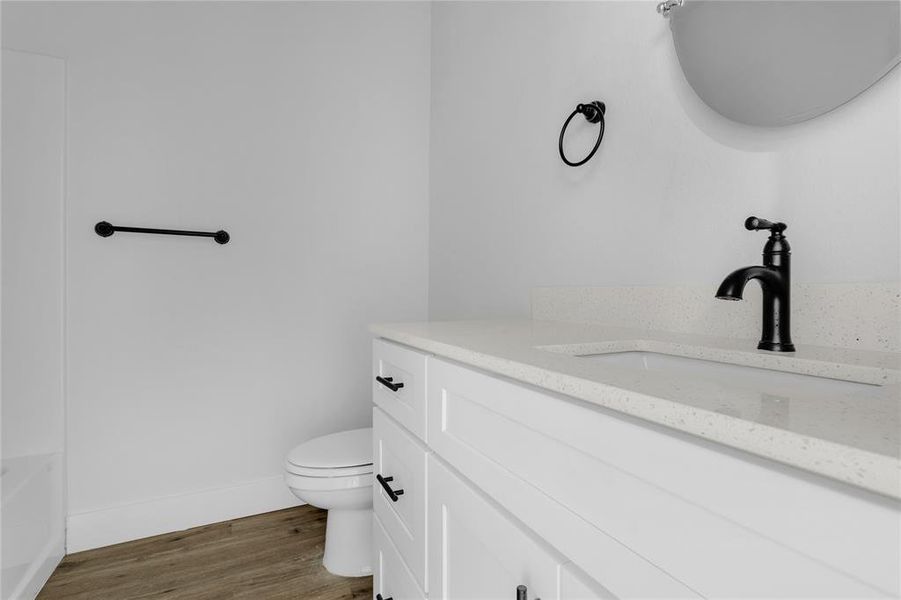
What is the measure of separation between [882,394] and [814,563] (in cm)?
25

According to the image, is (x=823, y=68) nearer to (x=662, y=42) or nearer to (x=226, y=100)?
(x=662, y=42)

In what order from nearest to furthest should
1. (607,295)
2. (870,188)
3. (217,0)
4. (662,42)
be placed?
(870,188) → (662,42) → (607,295) → (217,0)

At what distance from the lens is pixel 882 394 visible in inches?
19.6

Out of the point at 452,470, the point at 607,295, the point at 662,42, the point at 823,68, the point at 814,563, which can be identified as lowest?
the point at 452,470

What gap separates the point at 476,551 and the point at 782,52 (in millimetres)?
1073

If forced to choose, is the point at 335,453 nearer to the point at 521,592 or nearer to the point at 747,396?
the point at 521,592

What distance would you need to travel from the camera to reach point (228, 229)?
1969 mm

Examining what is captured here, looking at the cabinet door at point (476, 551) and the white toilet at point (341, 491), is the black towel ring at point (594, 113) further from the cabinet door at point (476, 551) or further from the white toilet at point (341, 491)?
the white toilet at point (341, 491)

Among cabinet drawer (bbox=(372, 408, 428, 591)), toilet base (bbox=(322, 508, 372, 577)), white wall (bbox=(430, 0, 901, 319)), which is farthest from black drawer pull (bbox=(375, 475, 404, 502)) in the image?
white wall (bbox=(430, 0, 901, 319))

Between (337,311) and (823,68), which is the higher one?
(823,68)

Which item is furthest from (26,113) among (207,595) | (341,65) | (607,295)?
(607,295)

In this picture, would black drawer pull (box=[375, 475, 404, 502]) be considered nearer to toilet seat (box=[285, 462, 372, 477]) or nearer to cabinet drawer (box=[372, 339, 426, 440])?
cabinet drawer (box=[372, 339, 426, 440])

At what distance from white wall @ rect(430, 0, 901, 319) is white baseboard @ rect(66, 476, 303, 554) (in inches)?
43.5

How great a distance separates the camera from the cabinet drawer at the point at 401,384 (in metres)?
0.99
